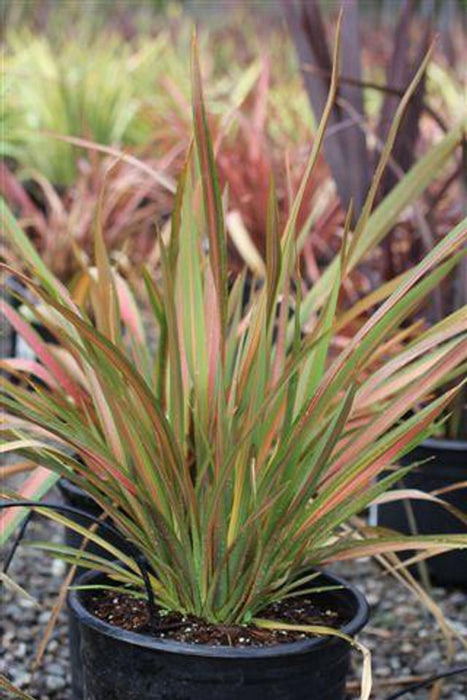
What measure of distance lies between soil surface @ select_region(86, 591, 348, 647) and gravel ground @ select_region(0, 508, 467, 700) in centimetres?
33

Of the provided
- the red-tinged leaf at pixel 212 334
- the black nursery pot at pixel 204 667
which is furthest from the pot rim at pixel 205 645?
the red-tinged leaf at pixel 212 334

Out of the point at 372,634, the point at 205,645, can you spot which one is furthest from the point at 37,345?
the point at 372,634

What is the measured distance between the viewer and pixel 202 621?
55.6 inches

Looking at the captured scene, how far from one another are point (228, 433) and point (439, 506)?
3.16ft

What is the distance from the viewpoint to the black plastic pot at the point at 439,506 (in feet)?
7.21

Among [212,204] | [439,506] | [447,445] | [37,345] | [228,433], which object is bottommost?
[439,506]

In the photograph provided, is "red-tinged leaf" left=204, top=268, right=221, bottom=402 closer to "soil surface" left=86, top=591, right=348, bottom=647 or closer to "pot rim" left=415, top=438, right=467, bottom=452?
"soil surface" left=86, top=591, right=348, bottom=647

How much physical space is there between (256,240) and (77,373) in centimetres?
199

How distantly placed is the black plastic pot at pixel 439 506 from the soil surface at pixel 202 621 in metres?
0.75

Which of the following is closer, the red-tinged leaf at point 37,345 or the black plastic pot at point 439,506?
the red-tinged leaf at point 37,345

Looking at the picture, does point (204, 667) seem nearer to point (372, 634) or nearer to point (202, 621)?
point (202, 621)

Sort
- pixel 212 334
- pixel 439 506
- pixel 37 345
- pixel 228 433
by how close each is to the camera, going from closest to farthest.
Result: pixel 228 433, pixel 212 334, pixel 37 345, pixel 439 506

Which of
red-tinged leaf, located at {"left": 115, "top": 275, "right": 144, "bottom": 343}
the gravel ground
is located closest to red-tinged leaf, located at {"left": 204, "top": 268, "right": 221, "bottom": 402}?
red-tinged leaf, located at {"left": 115, "top": 275, "right": 144, "bottom": 343}

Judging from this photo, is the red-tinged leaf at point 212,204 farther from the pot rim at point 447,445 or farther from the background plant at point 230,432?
the pot rim at point 447,445
